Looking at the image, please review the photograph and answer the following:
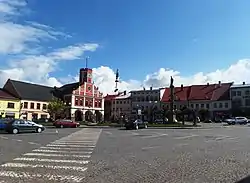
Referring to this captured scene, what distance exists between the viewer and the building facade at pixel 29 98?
8750cm

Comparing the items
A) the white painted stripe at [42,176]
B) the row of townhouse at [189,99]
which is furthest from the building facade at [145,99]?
the white painted stripe at [42,176]

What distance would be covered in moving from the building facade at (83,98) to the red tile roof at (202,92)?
22.8 meters

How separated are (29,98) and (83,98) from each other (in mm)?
17306

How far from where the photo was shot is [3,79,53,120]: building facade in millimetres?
87500

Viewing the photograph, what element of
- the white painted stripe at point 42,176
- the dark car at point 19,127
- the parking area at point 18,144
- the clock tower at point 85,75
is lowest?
the white painted stripe at point 42,176

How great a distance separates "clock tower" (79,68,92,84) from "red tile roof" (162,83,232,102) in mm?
25774

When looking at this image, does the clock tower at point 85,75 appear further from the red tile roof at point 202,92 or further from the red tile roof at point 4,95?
the red tile roof at point 202,92

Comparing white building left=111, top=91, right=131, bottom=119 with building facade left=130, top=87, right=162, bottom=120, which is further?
white building left=111, top=91, right=131, bottom=119

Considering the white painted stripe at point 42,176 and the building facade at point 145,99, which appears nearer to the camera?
the white painted stripe at point 42,176

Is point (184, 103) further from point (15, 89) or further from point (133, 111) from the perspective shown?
point (15, 89)

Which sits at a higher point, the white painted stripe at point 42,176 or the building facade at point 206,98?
the building facade at point 206,98

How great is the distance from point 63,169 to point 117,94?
11921cm

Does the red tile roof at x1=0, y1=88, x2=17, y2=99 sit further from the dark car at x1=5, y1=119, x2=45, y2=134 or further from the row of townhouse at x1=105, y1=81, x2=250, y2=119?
the dark car at x1=5, y1=119, x2=45, y2=134

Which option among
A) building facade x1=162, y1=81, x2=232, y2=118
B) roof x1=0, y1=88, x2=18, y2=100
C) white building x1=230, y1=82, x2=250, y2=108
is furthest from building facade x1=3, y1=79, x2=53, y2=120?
white building x1=230, y1=82, x2=250, y2=108
